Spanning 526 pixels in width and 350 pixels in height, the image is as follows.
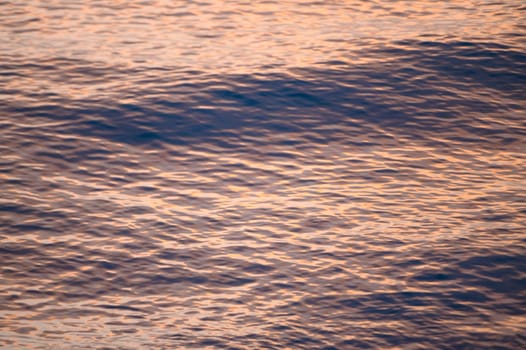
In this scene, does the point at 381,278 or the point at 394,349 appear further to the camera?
the point at 381,278

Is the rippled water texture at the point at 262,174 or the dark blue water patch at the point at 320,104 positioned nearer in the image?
the rippled water texture at the point at 262,174

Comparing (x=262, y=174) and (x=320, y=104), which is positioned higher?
(x=320, y=104)

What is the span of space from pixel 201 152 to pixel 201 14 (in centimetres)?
624

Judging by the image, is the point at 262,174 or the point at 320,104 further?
the point at 320,104

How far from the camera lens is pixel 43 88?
57.9ft

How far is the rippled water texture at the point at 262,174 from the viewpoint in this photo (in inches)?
464

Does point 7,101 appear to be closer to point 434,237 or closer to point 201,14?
point 201,14

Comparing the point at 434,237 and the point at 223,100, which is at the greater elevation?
the point at 223,100

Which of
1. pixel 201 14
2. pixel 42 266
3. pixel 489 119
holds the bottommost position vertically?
pixel 42 266

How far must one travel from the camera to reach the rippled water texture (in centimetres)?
1177

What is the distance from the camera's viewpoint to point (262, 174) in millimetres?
15383

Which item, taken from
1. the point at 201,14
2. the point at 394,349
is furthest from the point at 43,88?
the point at 394,349

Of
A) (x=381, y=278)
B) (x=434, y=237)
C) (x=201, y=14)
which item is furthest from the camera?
(x=201, y=14)

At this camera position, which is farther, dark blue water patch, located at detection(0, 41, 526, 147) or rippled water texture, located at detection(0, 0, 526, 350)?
dark blue water patch, located at detection(0, 41, 526, 147)
